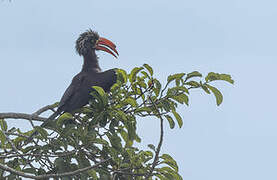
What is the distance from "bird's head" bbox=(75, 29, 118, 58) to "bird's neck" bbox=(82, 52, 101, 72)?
0.38 ft

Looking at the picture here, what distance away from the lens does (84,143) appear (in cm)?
538

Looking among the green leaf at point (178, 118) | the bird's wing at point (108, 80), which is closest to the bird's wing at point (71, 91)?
the bird's wing at point (108, 80)

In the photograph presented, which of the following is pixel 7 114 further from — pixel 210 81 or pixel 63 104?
pixel 210 81

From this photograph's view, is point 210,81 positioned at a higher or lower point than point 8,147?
higher

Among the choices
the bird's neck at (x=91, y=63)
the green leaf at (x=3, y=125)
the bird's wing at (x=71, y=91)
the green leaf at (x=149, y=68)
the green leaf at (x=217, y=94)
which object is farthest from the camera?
the bird's neck at (x=91, y=63)

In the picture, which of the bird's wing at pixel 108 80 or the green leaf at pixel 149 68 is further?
the bird's wing at pixel 108 80

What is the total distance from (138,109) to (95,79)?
7.13 feet

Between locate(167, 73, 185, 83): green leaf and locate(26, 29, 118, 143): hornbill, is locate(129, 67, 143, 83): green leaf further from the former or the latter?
locate(26, 29, 118, 143): hornbill

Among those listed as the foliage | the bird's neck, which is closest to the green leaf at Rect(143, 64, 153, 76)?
the foliage

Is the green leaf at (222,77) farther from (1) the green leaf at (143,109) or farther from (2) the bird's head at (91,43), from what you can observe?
(2) the bird's head at (91,43)

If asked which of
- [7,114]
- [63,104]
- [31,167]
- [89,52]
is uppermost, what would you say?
[89,52]

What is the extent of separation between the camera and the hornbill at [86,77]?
271 inches

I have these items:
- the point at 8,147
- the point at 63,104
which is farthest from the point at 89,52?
the point at 8,147

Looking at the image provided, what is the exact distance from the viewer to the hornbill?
6.88 meters
